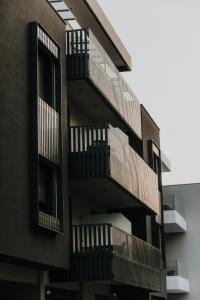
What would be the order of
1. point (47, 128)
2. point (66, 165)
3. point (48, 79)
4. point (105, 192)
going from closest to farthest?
point (47, 128), point (48, 79), point (66, 165), point (105, 192)

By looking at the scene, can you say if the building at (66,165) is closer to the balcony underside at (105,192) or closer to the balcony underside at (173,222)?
the balcony underside at (105,192)

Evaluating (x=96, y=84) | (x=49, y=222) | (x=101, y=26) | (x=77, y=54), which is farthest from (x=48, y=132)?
(x=101, y=26)

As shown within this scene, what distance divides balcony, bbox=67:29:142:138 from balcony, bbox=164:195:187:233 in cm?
1556

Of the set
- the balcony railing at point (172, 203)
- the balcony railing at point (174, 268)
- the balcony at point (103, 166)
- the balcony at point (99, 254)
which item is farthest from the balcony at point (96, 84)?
the balcony railing at point (172, 203)

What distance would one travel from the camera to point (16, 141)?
1939cm

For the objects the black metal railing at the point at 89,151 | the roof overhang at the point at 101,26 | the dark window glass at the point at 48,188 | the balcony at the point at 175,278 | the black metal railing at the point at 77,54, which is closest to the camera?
the dark window glass at the point at 48,188

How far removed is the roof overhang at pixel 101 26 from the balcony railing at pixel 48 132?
7.09 metres

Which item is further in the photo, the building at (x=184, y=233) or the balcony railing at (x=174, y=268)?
the building at (x=184, y=233)

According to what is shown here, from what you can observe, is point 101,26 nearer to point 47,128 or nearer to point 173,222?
point 47,128

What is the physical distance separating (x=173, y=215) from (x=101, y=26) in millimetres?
19388

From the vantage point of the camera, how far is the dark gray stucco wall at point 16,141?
1839 cm

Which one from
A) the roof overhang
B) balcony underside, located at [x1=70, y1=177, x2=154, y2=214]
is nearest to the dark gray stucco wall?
balcony underside, located at [x1=70, y1=177, x2=154, y2=214]

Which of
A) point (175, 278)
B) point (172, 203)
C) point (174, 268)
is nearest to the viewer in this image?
point (175, 278)

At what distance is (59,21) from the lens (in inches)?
955
